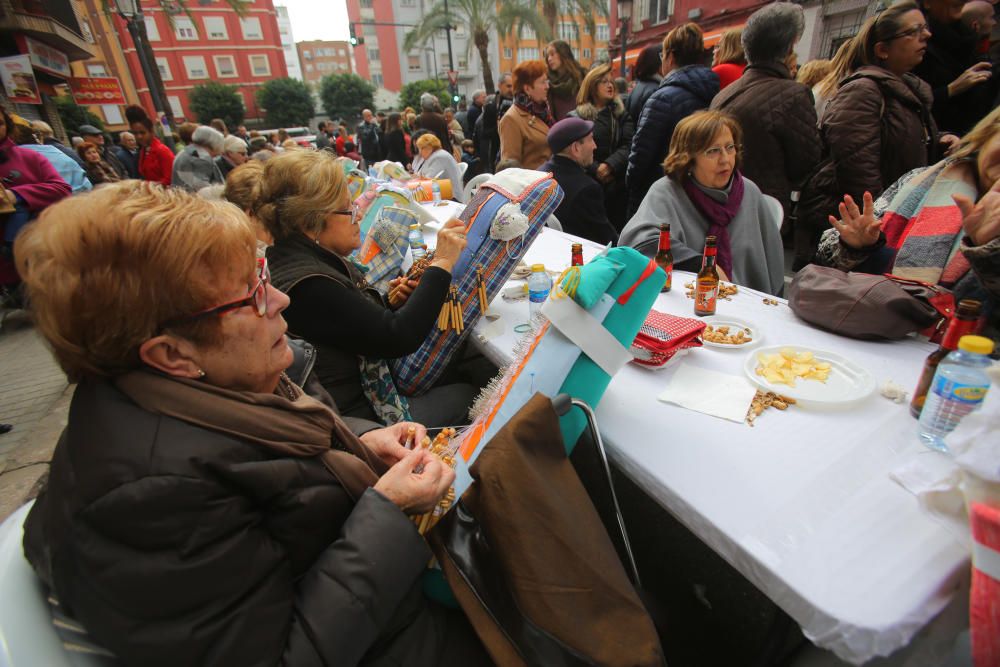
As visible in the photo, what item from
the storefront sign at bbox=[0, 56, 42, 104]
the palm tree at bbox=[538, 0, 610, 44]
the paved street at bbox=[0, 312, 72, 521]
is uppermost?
the palm tree at bbox=[538, 0, 610, 44]

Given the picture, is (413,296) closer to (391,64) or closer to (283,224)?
(283,224)

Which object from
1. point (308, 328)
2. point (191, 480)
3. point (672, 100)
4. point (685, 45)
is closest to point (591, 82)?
point (685, 45)

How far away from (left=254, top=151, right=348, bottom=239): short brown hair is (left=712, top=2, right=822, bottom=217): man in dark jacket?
8.95 ft

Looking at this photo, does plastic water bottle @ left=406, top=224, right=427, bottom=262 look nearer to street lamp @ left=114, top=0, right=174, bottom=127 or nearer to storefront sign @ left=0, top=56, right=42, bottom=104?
street lamp @ left=114, top=0, right=174, bottom=127

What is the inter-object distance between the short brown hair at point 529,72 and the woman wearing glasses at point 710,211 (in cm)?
264

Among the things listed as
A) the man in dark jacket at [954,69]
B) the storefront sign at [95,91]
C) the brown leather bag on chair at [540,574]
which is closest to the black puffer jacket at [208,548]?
the brown leather bag on chair at [540,574]

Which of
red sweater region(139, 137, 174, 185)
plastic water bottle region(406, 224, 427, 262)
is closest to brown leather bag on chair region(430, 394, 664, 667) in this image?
plastic water bottle region(406, 224, 427, 262)

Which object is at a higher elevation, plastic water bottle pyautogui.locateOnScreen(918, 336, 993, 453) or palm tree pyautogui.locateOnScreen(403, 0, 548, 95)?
palm tree pyautogui.locateOnScreen(403, 0, 548, 95)

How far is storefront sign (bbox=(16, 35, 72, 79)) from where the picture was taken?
11.3 meters

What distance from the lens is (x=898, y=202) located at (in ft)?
7.00

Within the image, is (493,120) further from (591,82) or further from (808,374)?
(808,374)

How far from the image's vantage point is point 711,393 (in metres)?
1.42

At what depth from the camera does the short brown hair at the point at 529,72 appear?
4602mm

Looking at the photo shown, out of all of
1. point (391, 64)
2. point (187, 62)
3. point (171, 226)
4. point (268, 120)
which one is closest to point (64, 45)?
point (171, 226)
